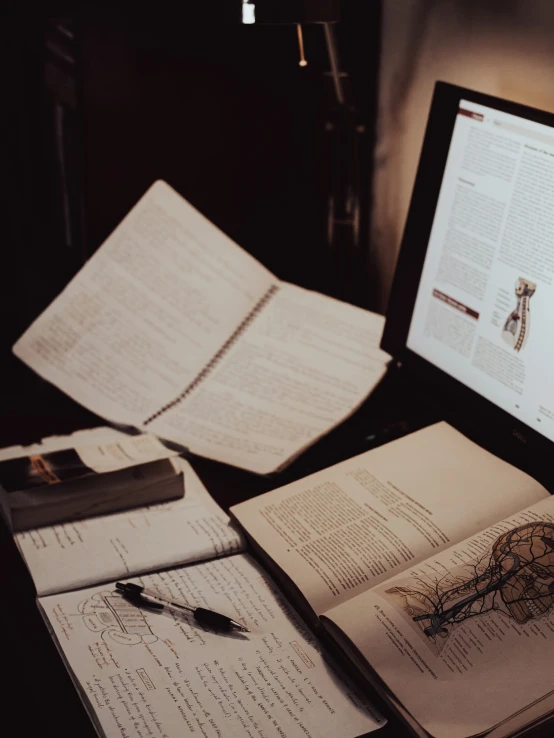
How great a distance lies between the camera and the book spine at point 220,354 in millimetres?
1071

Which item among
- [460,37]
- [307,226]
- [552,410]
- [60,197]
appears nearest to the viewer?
[552,410]

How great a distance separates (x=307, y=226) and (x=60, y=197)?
41cm

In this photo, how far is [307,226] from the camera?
1419 millimetres

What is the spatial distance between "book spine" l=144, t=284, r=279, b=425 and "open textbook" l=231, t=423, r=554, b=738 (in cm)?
26

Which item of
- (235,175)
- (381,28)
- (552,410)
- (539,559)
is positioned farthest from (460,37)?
(539,559)

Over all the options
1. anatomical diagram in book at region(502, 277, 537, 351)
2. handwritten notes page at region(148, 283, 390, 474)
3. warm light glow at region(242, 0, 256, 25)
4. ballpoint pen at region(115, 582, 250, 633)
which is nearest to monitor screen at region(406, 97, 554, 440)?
anatomical diagram in book at region(502, 277, 537, 351)

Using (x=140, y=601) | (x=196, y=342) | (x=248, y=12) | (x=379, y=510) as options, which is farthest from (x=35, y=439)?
(x=248, y=12)

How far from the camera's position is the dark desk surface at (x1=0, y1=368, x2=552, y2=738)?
635 mm

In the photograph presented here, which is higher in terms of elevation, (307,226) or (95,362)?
(307,226)

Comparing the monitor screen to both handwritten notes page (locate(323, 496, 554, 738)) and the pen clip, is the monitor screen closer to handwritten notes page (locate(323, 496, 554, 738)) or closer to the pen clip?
handwritten notes page (locate(323, 496, 554, 738))

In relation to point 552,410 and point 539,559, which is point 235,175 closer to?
point 552,410

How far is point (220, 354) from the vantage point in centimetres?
114

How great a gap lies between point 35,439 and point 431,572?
552 millimetres

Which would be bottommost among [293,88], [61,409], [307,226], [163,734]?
[163,734]
